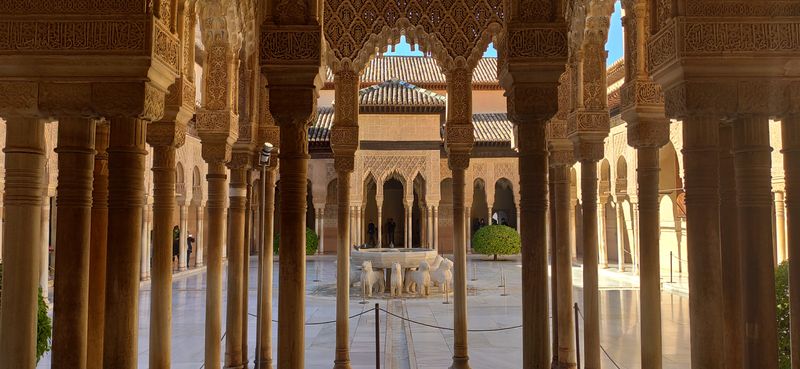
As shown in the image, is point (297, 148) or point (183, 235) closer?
point (297, 148)

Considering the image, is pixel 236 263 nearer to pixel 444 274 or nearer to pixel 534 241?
pixel 534 241

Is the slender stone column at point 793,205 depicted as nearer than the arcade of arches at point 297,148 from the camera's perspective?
No

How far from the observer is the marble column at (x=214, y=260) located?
611 cm

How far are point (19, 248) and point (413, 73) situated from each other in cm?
3309

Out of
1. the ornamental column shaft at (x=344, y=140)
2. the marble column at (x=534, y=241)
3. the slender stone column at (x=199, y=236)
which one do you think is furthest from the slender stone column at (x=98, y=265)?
the slender stone column at (x=199, y=236)

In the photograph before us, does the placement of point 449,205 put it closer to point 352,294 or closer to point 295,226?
point 352,294

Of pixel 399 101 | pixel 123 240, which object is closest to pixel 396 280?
pixel 123 240

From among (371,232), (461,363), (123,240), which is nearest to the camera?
(123,240)

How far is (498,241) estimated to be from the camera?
81.6 ft

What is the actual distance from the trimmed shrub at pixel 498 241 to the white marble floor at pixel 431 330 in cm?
693

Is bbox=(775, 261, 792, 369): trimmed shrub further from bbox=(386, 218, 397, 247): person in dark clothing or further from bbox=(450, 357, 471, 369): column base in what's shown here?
bbox=(386, 218, 397, 247): person in dark clothing

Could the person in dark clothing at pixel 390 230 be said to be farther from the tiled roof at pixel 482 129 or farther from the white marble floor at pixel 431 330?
the white marble floor at pixel 431 330

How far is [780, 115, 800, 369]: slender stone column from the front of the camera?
367 centimetres

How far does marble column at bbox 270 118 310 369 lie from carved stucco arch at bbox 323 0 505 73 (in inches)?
114
